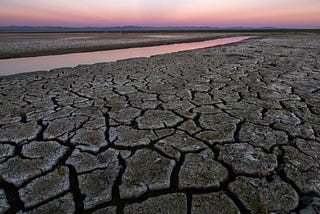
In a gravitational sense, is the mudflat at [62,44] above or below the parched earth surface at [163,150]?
below

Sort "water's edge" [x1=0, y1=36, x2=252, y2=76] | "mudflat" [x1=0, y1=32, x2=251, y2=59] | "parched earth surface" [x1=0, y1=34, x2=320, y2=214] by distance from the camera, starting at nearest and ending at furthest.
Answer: "parched earth surface" [x1=0, y1=34, x2=320, y2=214]
"water's edge" [x1=0, y1=36, x2=252, y2=76]
"mudflat" [x1=0, y1=32, x2=251, y2=59]

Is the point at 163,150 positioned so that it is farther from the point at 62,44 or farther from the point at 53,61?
the point at 62,44

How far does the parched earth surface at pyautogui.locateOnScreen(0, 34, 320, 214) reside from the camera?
1620 millimetres

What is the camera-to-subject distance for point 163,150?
2219 mm

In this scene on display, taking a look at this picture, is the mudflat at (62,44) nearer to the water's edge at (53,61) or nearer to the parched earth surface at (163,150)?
the water's edge at (53,61)

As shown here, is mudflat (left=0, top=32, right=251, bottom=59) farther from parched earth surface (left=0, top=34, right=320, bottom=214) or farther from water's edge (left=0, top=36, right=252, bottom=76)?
parched earth surface (left=0, top=34, right=320, bottom=214)

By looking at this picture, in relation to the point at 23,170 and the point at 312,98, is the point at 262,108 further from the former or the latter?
the point at 23,170

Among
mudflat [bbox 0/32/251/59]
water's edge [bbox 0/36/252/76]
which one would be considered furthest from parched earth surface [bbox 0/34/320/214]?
mudflat [bbox 0/32/251/59]

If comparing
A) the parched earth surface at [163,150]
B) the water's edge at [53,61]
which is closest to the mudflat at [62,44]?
the water's edge at [53,61]

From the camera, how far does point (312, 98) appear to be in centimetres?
359

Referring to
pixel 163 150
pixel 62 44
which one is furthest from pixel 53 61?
pixel 163 150

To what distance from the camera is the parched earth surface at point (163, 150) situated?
1620 mm

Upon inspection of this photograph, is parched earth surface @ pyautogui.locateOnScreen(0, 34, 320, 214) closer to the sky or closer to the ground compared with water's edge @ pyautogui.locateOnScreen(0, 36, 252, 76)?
closer to the sky

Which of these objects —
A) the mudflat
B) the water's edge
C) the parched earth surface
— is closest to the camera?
the parched earth surface
